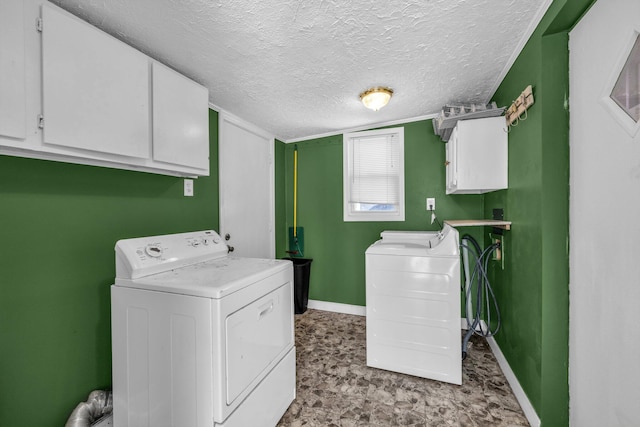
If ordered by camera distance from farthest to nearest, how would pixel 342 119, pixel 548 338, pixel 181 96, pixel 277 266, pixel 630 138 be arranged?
pixel 342 119 → pixel 181 96 → pixel 277 266 → pixel 548 338 → pixel 630 138

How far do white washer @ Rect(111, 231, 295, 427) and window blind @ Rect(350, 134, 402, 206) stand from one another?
1830 mm

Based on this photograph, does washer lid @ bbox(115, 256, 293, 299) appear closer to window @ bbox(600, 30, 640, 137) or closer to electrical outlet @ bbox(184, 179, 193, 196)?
electrical outlet @ bbox(184, 179, 193, 196)

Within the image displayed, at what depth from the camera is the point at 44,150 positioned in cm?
110

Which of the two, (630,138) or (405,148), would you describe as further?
(405,148)

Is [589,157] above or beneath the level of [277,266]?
above

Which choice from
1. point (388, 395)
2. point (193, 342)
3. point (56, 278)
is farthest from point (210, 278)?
point (388, 395)

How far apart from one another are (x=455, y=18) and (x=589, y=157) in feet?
3.12

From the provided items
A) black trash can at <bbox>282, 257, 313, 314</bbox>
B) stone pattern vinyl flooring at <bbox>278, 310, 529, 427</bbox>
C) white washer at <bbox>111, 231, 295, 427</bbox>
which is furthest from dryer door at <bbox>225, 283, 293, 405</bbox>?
black trash can at <bbox>282, 257, 313, 314</bbox>

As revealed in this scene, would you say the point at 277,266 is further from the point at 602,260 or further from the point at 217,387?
the point at 602,260

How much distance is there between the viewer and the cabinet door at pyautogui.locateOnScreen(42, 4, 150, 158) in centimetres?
110

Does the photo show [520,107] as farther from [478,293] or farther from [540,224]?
[478,293]

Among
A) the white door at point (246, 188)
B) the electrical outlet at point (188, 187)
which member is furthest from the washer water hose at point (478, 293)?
the electrical outlet at point (188, 187)

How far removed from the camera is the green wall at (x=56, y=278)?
3.91 feet

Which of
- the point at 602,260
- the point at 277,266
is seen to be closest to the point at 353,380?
the point at 277,266
